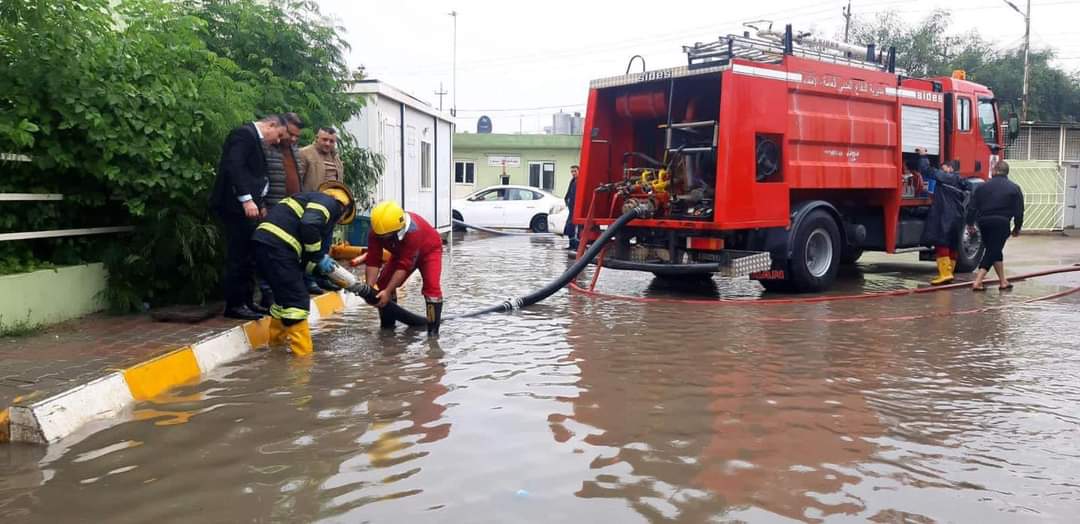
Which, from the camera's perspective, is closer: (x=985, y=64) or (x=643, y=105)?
(x=643, y=105)

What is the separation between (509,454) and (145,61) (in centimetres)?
472

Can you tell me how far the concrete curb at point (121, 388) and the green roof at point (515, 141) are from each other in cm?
2661

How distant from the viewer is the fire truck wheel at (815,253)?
977cm

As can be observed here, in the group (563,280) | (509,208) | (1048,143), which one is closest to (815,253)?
(563,280)

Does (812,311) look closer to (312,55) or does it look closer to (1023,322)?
(1023,322)

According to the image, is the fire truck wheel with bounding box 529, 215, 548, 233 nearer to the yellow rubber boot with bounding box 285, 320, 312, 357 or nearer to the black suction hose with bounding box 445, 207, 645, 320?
the black suction hose with bounding box 445, 207, 645, 320

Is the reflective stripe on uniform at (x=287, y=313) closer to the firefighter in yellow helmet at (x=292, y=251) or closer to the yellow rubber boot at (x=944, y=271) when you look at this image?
the firefighter in yellow helmet at (x=292, y=251)

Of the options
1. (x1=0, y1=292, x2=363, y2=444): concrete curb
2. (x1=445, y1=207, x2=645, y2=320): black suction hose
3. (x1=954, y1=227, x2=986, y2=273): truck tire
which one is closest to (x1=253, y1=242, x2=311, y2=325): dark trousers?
(x1=0, y1=292, x2=363, y2=444): concrete curb

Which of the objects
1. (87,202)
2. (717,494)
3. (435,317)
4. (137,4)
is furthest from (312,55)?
(717,494)

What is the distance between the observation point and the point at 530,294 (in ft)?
28.9

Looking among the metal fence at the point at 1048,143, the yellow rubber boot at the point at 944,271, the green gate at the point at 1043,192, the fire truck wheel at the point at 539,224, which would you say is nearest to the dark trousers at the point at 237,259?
the yellow rubber boot at the point at 944,271

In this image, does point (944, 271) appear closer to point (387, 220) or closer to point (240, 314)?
point (387, 220)

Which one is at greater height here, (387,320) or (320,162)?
(320,162)

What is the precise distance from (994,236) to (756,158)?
3169 mm
